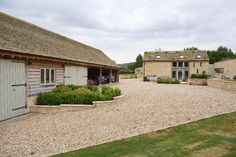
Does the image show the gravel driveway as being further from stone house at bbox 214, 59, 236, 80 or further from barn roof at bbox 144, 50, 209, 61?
barn roof at bbox 144, 50, 209, 61

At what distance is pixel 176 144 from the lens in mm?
6379

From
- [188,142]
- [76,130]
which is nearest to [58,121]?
[76,130]

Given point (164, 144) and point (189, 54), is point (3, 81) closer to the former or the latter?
point (164, 144)

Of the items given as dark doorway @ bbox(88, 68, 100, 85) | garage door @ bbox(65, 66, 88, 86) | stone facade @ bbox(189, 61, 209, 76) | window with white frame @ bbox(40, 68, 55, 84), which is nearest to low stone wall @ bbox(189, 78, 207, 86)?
dark doorway @ bbox(88, 68, 100, 85)

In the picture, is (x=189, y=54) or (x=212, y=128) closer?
(x=212, y=128)

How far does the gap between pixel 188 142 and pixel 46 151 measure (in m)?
3.82

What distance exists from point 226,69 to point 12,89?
139ft

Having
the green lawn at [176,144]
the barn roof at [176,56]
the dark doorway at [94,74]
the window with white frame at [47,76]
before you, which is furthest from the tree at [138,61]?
the green lawn at [176,144]

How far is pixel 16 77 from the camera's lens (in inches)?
459

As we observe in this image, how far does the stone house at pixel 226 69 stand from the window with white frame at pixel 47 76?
29.0 metres

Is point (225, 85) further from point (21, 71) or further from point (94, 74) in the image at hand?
point (21, 71)

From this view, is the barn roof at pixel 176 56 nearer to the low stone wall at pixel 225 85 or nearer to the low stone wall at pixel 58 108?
the low stone wall at pixel 225 85

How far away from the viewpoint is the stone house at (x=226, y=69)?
4049cm

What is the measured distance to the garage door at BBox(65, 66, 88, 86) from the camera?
17.9m
